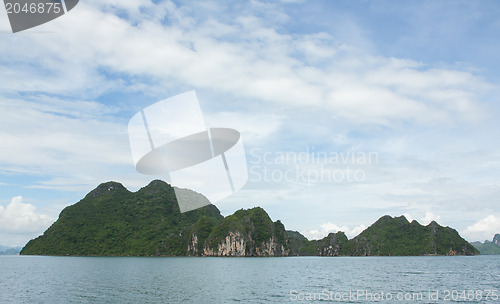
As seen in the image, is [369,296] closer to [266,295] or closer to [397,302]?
[397,302]

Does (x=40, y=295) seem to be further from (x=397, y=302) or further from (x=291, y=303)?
(x=397, y=302)

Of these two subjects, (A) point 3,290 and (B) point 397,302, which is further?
(A) point 3,290

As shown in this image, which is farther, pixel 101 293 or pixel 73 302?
pixel 101 293

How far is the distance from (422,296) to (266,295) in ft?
70.4

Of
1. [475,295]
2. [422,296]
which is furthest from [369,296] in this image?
[475,295]

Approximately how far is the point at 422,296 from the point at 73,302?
1767 inches

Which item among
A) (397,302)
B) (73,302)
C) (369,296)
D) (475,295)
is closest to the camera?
(73,302)

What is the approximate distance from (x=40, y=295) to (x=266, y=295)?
97.1ft

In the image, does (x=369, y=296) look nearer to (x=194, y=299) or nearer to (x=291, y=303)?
(x=291, y=303)

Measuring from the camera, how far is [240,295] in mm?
48281

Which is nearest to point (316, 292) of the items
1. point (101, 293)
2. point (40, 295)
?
point (101, 293)

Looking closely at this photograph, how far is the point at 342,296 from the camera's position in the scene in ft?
159

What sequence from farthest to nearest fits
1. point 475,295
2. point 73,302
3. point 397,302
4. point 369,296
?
point 475,295 < point 369,296 < point 397,302 < point 73,302

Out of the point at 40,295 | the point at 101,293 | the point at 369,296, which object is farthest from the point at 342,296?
the point at 40,295
